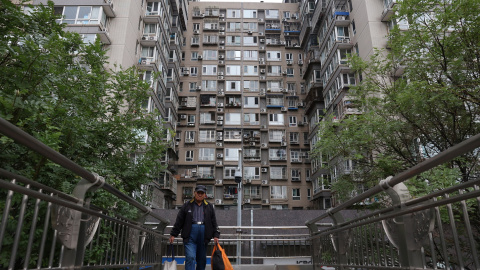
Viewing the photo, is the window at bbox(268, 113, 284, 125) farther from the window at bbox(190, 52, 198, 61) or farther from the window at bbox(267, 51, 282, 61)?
the window at bbox(190, 52, 198, 61)

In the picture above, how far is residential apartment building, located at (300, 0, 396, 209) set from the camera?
25.3 metres

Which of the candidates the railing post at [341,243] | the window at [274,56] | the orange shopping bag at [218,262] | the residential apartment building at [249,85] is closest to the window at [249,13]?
the residential apartment building at [249,85]

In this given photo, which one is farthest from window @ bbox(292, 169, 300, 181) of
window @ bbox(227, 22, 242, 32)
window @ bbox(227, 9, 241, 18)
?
window @ bbox(227, 9, 241, 18)

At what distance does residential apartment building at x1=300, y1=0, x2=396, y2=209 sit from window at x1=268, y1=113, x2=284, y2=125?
324cm

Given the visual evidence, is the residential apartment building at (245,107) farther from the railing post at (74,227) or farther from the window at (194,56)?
the railing post at (74,227)

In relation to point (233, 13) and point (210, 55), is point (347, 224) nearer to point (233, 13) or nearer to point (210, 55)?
point (210, 55)

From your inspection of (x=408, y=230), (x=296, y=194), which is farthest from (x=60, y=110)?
(x=296, y=194)

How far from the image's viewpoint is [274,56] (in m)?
44.3

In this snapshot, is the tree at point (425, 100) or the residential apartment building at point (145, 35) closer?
the tree at point (425, 100)

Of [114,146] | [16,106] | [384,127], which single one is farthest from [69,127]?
[384,127]

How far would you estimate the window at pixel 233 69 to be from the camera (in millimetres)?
43344

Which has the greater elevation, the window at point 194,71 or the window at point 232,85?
the window at point 194,71

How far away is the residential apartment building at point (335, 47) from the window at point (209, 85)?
11206mm

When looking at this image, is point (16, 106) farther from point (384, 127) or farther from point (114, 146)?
point (384, 127)
